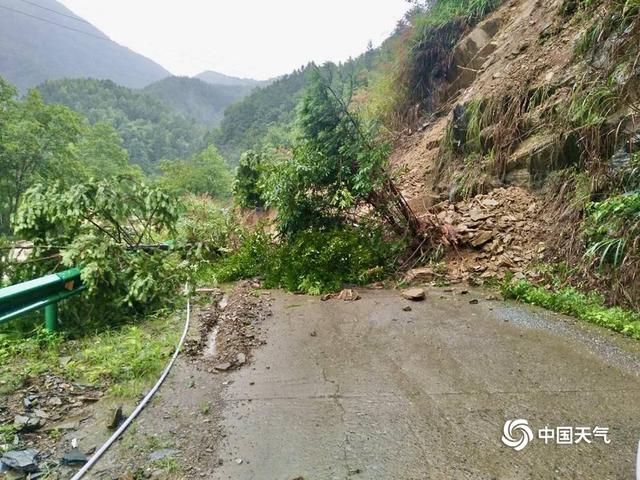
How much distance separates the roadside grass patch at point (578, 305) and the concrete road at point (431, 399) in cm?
11

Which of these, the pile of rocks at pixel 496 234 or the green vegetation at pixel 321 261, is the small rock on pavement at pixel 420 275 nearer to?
the pile of rocks at pixel 496 234

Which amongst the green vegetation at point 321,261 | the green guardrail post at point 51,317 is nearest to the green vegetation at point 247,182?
the green vegetation at point 321,261


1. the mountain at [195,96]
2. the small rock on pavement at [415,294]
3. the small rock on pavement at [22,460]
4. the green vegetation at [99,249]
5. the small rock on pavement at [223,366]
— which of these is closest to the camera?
the small rock on pavement at [22,460]

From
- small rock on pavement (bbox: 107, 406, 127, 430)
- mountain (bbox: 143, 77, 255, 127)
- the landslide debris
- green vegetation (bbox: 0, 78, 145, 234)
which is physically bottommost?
the landslide debris

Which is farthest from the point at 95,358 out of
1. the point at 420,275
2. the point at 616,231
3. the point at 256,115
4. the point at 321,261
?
the point at 256,115

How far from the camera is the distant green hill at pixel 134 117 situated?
191 feet

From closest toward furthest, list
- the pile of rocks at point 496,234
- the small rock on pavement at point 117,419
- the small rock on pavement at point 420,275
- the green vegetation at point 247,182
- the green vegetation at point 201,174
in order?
the small rock on pavement at point 117,419 → the pile of rocks at point 496,234 → the small rock on pavement at point 420,275 → the green vegetation at point 247,182 → the green vegetation at point 201,174

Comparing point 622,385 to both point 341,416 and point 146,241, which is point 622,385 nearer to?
point 341,416

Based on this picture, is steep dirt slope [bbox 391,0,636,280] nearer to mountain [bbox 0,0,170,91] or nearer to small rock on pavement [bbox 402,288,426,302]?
small rock on pavement [bbox 402,288,426,302]

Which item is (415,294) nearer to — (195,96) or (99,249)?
(99,249)

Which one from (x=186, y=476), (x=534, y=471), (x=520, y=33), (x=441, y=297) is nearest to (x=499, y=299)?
(x=441, y=297)

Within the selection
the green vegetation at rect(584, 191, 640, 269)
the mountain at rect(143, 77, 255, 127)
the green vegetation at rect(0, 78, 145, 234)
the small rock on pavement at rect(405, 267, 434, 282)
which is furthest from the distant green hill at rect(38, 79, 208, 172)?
the green vegetation at rect(584, 191, 640, 269)

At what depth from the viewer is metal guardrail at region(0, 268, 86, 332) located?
256 centimetres

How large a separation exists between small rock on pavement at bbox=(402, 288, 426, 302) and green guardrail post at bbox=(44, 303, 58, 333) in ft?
11.1
